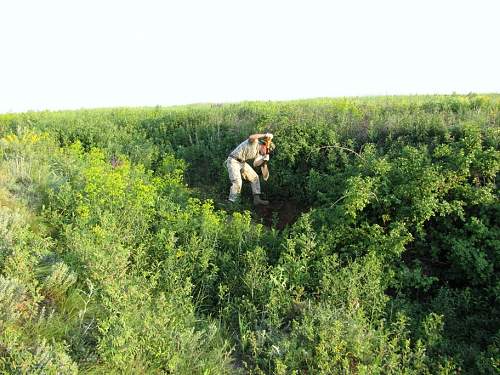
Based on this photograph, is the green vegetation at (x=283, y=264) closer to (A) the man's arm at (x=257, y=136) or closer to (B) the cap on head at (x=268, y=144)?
(B) the cap on head at (x=268, y=144)

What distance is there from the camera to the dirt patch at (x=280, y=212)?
8.75m

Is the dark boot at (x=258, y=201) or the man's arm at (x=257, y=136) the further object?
the dark boot at (x=258, y=201)

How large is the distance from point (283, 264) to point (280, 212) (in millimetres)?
3427

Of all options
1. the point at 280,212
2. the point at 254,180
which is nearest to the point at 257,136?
the point at 254,180

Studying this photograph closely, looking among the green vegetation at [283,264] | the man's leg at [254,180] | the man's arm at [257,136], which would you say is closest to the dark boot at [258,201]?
the man's leg at [254,180]

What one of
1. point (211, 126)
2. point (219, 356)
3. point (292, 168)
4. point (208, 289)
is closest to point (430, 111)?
point (292, 168)

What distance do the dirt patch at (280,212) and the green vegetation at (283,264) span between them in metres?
0.05

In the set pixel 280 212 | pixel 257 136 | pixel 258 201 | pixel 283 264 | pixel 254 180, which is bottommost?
pixel 280 212

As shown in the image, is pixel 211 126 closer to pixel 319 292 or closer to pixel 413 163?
pixel 413 163

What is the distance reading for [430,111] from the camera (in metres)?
10.1

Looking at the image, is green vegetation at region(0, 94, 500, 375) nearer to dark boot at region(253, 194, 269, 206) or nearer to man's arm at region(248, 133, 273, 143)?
dark boot at region(253, 194, 269, 206)

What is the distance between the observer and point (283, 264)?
5.82 metres

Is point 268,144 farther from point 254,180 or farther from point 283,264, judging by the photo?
point 283,264

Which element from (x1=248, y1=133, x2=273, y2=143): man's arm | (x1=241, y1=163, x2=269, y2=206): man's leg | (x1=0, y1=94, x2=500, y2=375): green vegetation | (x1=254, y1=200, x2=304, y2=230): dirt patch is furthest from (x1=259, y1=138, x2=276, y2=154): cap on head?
(x1=254, y1=200, x2=304, y2=230): dirt patch
